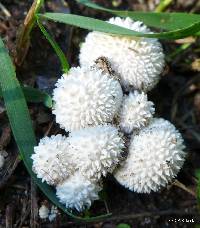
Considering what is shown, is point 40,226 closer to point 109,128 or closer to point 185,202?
point 109,128

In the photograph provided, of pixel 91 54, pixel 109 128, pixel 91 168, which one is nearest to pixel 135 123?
pixel 109 128

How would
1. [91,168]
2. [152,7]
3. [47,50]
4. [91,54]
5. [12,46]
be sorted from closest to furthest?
[91,168] → [91,54] → [12,46] → [47,50] → [152,7]

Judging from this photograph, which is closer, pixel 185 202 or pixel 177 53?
pixel 185 202

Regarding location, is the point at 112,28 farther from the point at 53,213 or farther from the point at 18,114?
the point at 53,213

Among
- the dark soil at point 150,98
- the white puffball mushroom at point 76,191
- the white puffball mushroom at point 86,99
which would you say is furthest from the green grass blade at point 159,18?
the white puffball mushroom at point 76,191

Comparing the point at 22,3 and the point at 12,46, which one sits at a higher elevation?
the point at 22,3

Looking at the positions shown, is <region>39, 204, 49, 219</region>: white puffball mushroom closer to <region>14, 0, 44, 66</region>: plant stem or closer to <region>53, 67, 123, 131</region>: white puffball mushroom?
<region>53, 67, 123, 131</region>: white puffball mushroom

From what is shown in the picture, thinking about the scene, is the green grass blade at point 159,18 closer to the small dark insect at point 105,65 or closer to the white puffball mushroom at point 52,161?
the small dark insect at point 105,65
